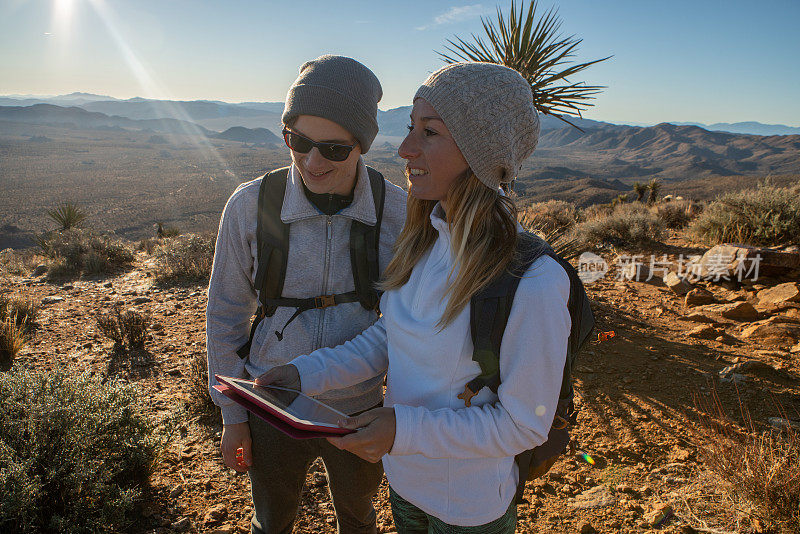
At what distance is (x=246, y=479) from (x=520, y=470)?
2.08 metres

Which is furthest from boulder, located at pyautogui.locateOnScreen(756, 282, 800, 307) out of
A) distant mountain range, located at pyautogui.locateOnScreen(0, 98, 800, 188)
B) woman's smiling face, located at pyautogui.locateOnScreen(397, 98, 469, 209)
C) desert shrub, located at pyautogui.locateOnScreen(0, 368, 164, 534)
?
distant mountain range, located at pyautogui.locateOnScreen(0, 98, 800, 188)

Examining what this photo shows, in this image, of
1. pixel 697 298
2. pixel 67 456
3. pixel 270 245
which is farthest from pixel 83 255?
pixel 697 298

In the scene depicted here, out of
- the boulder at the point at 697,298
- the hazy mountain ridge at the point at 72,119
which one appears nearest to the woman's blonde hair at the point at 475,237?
the boulder at the point at 697,298

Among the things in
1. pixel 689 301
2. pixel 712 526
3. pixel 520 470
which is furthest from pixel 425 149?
pixel 689 301

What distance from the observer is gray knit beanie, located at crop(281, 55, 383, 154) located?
1.40 metres

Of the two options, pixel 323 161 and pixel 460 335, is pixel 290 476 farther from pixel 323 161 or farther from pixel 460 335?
pixel 323 161

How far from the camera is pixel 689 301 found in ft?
18.3

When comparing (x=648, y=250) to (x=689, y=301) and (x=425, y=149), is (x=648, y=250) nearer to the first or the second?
(x=689, y=301)

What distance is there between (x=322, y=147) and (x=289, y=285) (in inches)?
19.0

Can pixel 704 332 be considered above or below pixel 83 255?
above

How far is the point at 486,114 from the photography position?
1121 mm

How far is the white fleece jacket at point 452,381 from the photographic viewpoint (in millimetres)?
1027

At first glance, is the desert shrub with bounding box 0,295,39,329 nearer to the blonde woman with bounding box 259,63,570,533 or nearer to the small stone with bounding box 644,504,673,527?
the blonde woman with bounding box 259,63,570,533

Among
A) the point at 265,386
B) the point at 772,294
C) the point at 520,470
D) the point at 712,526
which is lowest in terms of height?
the point at 712,526
